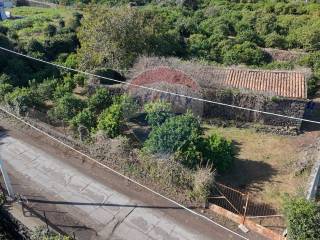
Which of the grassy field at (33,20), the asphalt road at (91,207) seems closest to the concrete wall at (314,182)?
the asphalt road at (91,207)

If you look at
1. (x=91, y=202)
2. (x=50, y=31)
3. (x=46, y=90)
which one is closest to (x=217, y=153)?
(x=91, y=202)

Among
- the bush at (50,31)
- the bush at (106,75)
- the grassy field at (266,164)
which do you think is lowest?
the grassy field at (266,164)

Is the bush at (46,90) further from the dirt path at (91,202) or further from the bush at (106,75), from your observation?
the dirt path at (91,202)

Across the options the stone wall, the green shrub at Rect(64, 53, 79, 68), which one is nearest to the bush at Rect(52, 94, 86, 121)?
the green shrub at Rect(64, 53, 79, 68)

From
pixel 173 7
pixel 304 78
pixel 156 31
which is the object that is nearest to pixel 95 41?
pixel 156 31

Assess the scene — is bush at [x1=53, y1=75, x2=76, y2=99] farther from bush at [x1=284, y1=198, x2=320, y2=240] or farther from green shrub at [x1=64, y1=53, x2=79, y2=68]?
bush at [x1=284, y1=198, x2=320, y2=240]
